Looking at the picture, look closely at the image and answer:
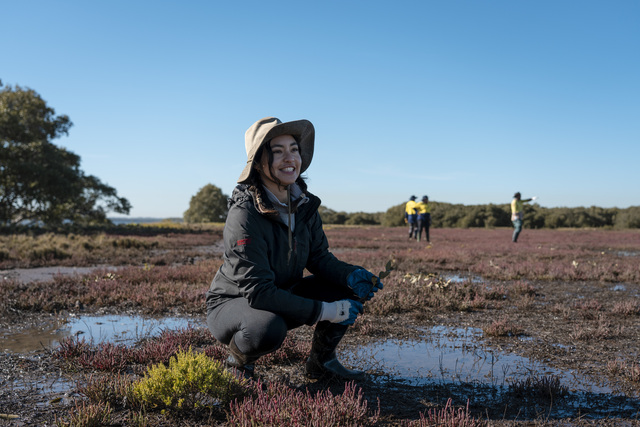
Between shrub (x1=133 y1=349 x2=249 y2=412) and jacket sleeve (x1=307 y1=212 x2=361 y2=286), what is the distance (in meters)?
1.14

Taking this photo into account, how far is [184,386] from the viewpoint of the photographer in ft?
9.78

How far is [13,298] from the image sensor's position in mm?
7109

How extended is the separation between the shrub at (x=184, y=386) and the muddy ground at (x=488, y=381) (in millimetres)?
549

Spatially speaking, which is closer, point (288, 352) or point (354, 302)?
point (354, 302)

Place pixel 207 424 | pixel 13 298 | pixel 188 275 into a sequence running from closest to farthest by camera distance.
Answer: pixel 207 424 → pixel 13 298 → pixel 188 275

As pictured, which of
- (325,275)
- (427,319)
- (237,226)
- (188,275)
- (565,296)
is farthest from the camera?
(188,275)

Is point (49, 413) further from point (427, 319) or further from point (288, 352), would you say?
point (427, 319)

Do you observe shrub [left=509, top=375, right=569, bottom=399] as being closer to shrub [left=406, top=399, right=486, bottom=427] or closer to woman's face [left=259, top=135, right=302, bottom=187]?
shrub [left=406, top=399, right=486, bottom=427]

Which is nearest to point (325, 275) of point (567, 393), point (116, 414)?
point (116, 414)

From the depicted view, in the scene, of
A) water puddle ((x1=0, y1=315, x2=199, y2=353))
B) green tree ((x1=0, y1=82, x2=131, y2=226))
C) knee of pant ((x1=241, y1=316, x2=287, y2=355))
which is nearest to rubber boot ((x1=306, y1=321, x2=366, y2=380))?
knee of pant ((x1=241, y1=316, x2=287, y2=355))

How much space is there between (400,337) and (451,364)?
1081 mm

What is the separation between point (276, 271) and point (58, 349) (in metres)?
2.57

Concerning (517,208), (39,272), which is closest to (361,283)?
(39,272)

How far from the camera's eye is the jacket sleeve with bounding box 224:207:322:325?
3.06 meters
